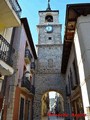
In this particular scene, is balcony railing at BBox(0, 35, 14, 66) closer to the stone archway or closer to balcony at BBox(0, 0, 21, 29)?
balcony at BBox(0, 0, 21, 29)

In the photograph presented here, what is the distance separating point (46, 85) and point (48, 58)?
150 inches

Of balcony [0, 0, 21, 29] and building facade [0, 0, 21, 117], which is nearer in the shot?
balcony [0, 0, 21, 29]

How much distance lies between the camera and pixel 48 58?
59.0 feet

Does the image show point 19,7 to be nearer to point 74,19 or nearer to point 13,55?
point 13,55

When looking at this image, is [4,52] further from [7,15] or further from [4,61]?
[7,15]

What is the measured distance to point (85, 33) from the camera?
5.84 m

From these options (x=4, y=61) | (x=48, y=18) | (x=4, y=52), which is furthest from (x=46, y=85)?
(x=48, y=18)

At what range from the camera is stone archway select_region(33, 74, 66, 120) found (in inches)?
604

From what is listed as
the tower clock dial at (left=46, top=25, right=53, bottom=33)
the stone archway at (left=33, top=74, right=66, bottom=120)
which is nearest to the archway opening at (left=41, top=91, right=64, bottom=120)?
the stone archway at (left=33, top=74, right=66, bottom=120)

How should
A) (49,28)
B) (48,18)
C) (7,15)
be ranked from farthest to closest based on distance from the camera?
(48,18), (49,28), (7,15)

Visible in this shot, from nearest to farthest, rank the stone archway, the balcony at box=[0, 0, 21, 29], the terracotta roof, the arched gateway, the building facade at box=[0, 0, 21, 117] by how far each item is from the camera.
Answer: the balcony at box=[0, 0, 21, 29]
the building facade at box=[0, 0, 21, 117]
the terracotta roof
the stone archway
the arched gateway

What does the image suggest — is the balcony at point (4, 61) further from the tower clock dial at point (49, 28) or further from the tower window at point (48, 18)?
the tower window at point (48, 18)

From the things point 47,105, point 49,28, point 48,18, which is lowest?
point 47,105

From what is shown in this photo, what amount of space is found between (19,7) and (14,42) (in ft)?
8.00
